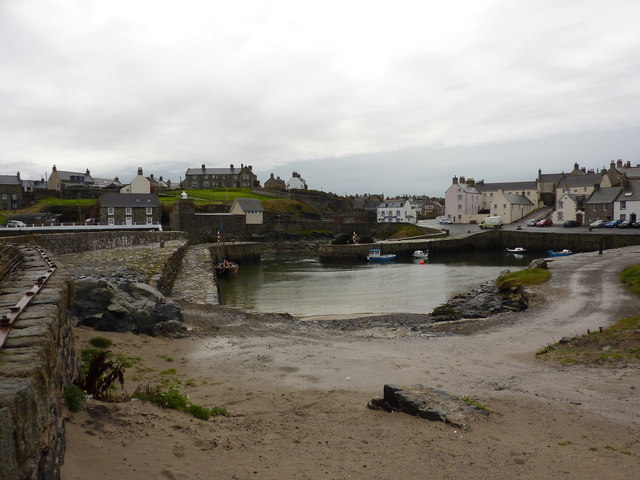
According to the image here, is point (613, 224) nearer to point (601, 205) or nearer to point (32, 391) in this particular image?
point (601, 205)

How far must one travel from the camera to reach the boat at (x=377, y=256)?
2327 inches

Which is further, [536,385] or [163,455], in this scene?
[536,385]

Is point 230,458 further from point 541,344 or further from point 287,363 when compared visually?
point 541,344

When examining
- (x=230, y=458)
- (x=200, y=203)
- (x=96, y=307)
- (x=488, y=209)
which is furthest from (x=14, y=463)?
(x=488, y=209)

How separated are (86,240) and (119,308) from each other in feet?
87.5

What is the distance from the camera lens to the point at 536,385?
34.9 feet

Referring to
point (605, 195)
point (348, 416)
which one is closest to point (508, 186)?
point (605, 195)

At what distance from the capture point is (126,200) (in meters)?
65.4

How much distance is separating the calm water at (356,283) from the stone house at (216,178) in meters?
63.8

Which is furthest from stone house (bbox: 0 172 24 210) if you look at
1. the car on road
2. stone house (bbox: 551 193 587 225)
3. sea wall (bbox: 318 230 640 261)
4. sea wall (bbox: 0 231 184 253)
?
stone house (bbox: 551 193 587 225)

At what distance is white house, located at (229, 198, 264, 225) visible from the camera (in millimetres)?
77875

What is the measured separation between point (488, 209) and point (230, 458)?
102516 mm

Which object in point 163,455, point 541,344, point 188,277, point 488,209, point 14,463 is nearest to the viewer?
point 14,463

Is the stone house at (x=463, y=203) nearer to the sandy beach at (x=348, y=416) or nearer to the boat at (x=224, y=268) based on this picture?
the boat at (x=224, y=268)
